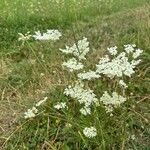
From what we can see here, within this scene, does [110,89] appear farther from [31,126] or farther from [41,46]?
[41,46]

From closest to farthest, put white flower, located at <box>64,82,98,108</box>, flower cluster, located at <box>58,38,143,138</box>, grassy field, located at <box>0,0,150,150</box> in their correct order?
flower cluster, located at <box>58,38,143,138</box> → white flower, located at <box>64,82,98,108</box> → grassy field, located at <box>0,0,150,150</box>

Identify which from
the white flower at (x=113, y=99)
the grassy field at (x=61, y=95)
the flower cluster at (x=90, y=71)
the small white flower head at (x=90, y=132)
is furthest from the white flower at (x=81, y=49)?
the small white flower head at (x=90, y=132)

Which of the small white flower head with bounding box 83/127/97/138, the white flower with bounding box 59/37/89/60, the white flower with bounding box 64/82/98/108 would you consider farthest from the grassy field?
the white flower with bounding box 64/82/98/108

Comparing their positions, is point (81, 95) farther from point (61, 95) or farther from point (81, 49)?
point (61, 95)

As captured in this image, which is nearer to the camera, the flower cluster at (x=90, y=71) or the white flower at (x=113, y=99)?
the flower cluster at (x=90, y=71)

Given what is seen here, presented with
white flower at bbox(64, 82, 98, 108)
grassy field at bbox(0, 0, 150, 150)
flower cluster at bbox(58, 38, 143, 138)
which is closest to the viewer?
flower cluster at bbox(58, 38, 143, 138)

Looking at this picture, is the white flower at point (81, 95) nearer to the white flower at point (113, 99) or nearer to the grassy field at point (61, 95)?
the white flower at point (113, 99)

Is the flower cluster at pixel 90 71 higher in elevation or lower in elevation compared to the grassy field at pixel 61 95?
higher

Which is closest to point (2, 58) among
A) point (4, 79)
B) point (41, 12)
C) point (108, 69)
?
point (4, 79)

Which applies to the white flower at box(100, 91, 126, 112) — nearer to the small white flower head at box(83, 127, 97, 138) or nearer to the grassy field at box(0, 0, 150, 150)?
the small white flower head at box(83, 127, 97, 138)

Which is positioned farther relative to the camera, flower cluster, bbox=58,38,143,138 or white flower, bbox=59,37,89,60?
white flower, bbox=59,37,89,60

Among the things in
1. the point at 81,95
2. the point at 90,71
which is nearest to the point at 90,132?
the point at 81,95
